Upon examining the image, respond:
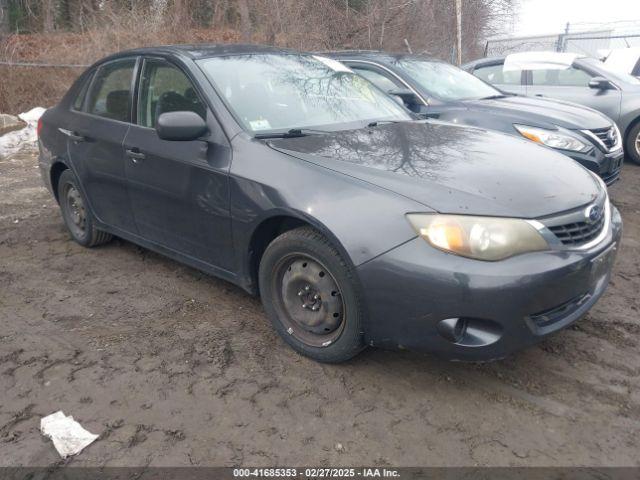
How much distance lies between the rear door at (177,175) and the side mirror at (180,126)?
108mm

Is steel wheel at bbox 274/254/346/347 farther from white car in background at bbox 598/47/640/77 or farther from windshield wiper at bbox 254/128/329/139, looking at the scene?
white car in background at bbox 598/47/640/77

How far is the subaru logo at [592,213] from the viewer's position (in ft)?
8.96

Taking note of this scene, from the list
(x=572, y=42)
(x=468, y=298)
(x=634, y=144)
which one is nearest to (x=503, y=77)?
(x=634, y=144)

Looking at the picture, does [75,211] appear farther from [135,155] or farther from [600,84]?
[600,84]

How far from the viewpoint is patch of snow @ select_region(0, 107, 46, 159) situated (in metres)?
9.33

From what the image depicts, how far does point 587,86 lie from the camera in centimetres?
816

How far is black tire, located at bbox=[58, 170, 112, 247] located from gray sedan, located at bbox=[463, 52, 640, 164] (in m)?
6.54

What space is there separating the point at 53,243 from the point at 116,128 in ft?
5.49

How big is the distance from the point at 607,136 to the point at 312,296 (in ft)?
14.4

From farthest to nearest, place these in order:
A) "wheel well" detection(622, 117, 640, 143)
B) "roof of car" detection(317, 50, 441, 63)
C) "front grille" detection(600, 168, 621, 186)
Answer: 1. "wheel well" detection(622, 117, 640, 143)
2. "roof of car" detection(317, 50, 441, 63)
3. "front grille" detection(600, 168, 621, 186)

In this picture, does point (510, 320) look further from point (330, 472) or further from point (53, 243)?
point (53, 243)

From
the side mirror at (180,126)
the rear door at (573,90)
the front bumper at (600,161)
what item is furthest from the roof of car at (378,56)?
the side mirror at (180,126)

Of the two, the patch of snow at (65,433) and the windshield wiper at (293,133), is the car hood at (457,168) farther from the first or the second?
the patch of snow at (65,433)

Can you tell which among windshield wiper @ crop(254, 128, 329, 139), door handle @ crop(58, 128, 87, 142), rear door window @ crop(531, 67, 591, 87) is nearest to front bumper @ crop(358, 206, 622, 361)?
windshield wiper @ crop(254, 128, 329, 139)
